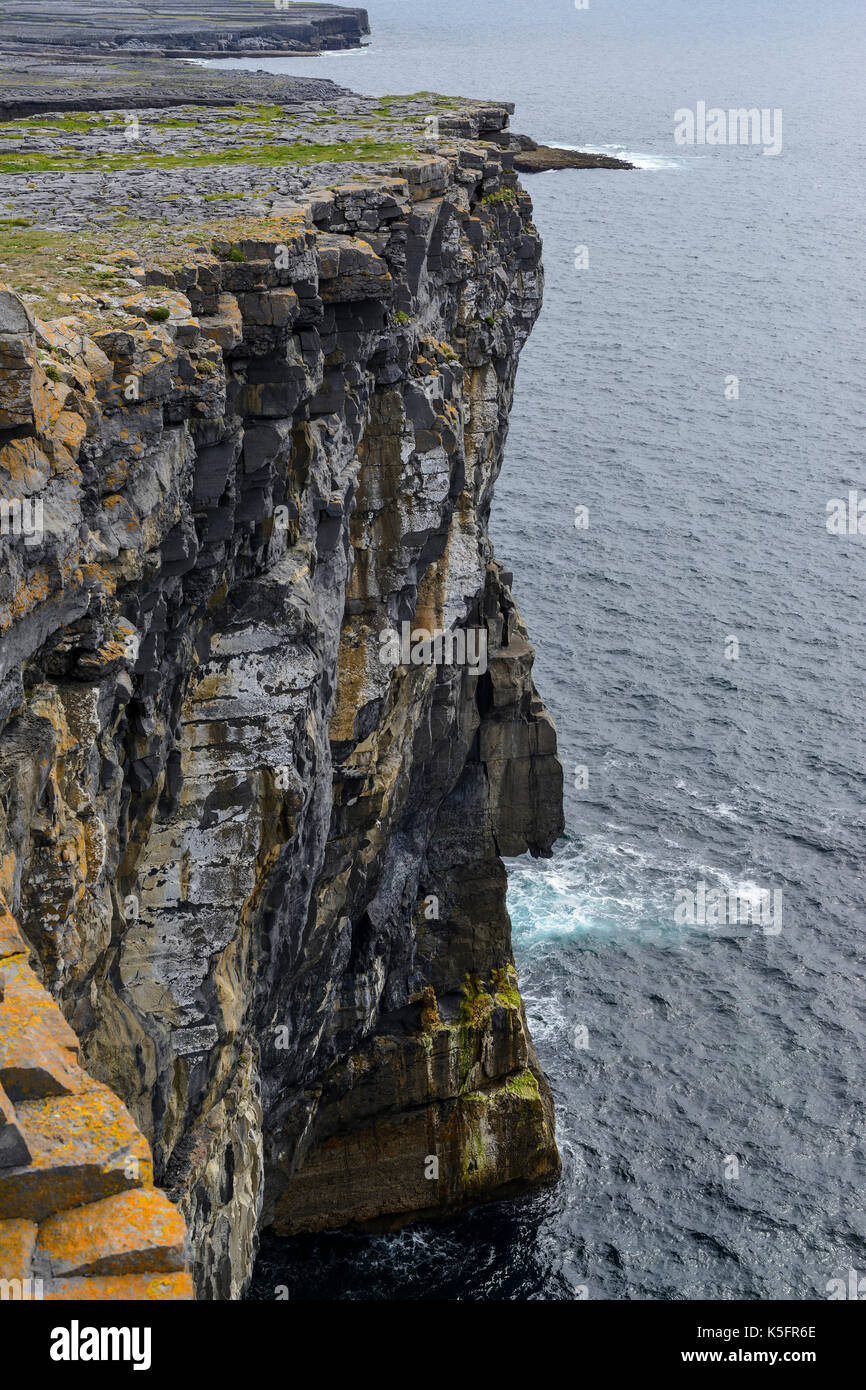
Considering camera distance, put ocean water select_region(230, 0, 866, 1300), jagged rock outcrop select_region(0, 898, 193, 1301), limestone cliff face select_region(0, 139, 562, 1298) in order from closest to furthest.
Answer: jagged rock outcrop select_region(0, 898, 193, 1301) < limestone cliff face select_region(0, 139, 562, 1298) < ocean water select_region(230, 0, 866, 1300)

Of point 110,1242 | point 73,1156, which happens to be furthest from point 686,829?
point 110,1242

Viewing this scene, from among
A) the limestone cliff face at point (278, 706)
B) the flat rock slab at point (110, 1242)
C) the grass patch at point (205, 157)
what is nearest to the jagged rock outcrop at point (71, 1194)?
the flat rock slab at point (110, 1242)

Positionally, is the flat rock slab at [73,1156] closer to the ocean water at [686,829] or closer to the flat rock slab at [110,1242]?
the flat rock slab at [110,1242]

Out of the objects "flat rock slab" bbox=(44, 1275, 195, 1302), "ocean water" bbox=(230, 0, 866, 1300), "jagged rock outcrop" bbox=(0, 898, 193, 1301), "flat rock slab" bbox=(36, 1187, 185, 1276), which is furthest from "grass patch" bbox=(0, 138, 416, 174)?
"ocean water" bbox=(230, 0, 866, 1300)

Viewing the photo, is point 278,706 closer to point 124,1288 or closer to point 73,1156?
point 73,1156

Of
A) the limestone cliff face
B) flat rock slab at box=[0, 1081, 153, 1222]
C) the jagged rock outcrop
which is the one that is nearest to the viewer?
the jagged rock outcrop

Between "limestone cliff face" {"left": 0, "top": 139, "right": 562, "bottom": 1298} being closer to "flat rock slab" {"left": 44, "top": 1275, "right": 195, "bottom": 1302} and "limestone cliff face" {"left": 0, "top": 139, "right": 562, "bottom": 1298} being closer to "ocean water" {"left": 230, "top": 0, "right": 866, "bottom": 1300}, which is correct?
"ocean water" {"left": 230, "top": 0, "right": 866, "bottom": 1300}
